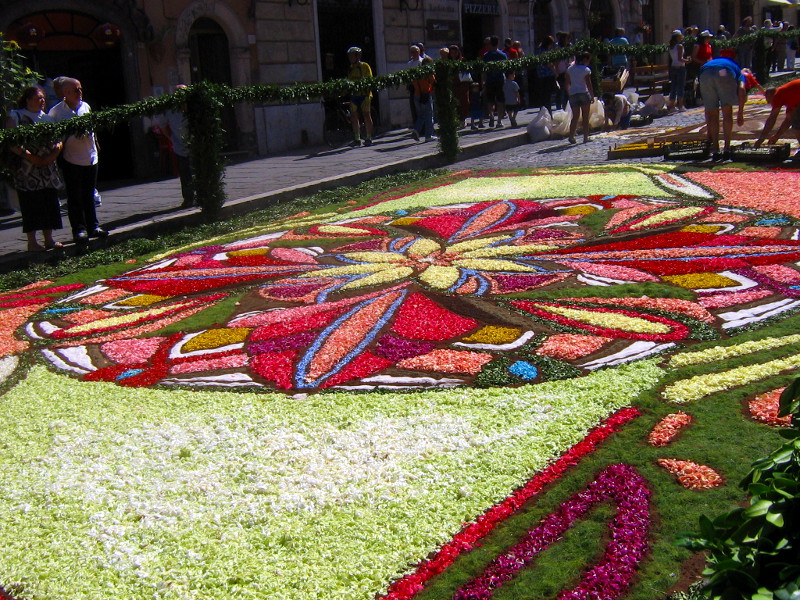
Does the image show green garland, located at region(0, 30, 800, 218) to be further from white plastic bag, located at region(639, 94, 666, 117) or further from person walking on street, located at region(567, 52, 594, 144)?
person walking on street, located at region(567, 52, 594, 144)

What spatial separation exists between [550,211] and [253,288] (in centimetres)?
307

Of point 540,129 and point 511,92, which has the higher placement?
point 511,92

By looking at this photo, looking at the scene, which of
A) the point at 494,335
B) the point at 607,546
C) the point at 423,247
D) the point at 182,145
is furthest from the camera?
the point at 182,145

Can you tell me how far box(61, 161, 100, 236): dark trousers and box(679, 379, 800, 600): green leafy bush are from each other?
26.4ft

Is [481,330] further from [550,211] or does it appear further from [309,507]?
[550,211]

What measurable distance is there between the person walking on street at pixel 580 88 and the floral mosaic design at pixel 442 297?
4.84 metres

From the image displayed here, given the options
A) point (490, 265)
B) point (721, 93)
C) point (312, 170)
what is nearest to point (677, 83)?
point (721, 93)

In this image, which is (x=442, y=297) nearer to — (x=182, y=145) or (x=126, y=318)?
(x=126, y=318)

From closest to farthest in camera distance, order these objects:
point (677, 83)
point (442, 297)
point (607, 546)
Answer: point (607, 546), point (442, 297), point (677, 83)

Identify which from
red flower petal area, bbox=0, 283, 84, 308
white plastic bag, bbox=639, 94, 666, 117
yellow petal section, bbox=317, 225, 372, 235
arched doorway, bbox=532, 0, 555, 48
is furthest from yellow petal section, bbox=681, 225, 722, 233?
arched doorway, bbox=532, 0, 555, 48

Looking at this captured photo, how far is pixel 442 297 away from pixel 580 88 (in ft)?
27.9

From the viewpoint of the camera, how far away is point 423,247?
7031mm

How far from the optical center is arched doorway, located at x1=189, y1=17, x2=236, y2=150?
16.2 m

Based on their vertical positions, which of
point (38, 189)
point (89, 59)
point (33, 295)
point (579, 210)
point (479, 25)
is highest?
point (479, 25)
